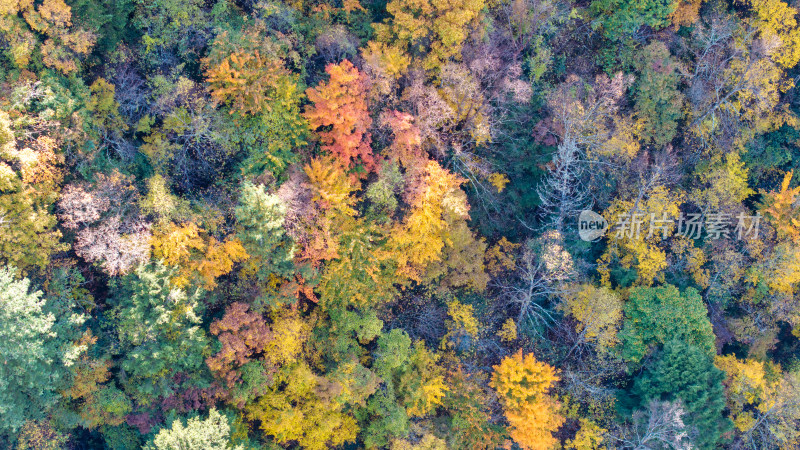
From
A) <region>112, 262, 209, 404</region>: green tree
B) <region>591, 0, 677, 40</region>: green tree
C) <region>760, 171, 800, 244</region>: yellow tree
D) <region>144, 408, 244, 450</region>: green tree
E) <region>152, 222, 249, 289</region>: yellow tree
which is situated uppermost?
<region>591, 0, 677, 40</region>: green tree

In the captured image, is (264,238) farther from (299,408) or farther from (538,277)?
(538,277)

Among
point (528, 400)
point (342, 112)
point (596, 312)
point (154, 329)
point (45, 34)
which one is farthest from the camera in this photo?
point (596, 312)

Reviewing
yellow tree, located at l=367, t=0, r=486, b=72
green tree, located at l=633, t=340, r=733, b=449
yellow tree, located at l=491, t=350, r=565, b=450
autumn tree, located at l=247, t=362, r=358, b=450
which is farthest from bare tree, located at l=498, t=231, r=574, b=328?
autumn tree, located at l=247, t=362, r=358, b=450

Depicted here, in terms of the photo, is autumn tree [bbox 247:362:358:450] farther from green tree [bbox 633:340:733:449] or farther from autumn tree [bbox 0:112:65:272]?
green tree [bbox 633:340:733:449]

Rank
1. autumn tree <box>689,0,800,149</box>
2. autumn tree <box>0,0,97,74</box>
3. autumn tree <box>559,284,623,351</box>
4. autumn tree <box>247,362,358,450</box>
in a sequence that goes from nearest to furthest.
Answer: autumn tree <box>0,0,97,74</box> < autumn tree <box>247,362,358,450</box> < autumn tree <box>559,284,623,351</box> < autumn tree <box>689,0,800,149</box>

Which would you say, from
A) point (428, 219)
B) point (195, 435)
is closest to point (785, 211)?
point (428, 219)

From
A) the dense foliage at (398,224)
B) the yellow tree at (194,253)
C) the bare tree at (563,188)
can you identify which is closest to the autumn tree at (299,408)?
the dense foliage at (398,224)
